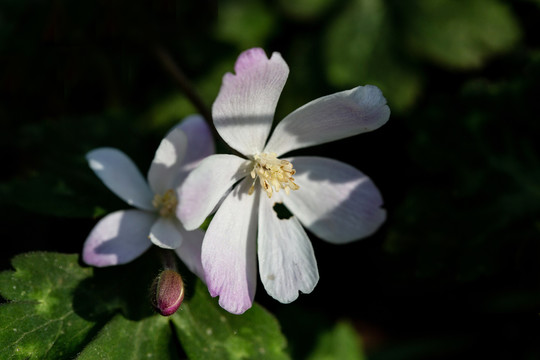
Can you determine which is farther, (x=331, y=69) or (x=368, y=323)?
(x=368, y=323)

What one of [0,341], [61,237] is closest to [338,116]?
[0,341]

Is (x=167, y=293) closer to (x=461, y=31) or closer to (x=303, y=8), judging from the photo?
(x=303, y=8)

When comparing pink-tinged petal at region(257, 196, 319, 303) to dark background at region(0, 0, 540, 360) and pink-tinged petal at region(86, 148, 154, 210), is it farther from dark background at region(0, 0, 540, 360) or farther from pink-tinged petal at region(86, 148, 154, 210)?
dark background at region(0, 0, 540, 360)

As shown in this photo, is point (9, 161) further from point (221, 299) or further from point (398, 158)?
point (398, 158)

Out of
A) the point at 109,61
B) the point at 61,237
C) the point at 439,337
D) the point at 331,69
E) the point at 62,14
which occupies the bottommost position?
the point at 439,337

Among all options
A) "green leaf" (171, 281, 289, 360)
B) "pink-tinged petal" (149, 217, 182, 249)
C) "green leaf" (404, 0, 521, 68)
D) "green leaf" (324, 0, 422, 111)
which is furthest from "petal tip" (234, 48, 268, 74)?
"green leaf" (404, 0, 521, 68)
